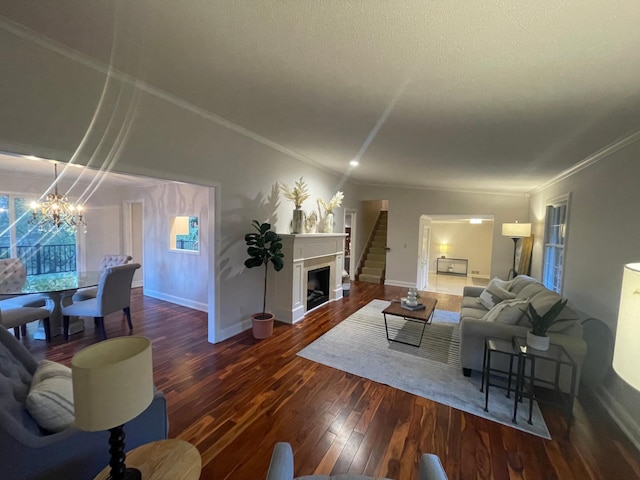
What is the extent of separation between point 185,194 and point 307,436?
448 centimetres

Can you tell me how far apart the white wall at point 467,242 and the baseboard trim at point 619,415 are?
23.8ft

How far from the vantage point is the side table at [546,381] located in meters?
2.16

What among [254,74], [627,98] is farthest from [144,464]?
[627,98]

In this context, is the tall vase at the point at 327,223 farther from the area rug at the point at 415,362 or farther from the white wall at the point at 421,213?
the white wall at the point at 421,213

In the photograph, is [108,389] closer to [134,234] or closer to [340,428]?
[340,428]

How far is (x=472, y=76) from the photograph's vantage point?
1.87 meters

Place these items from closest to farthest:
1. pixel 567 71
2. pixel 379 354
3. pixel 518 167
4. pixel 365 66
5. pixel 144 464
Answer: pixel 144 464 → pixel 567 71 → pixel 365 66 → pixel 379 354 → pixel 518 167

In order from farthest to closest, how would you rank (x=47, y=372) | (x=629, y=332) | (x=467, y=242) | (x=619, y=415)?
(x=467, y=242) < (x=619, y=415) < (x=47, y=372) < (x=629, y=332)

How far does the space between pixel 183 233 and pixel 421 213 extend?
222 inches

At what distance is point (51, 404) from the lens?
1254 millimetres

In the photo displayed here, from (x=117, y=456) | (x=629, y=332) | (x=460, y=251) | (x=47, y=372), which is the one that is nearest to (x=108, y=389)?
(x=117, y=456)

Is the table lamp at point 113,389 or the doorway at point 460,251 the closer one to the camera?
the table lamp at point 113,389

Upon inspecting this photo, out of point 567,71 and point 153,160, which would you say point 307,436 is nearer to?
point 153,160

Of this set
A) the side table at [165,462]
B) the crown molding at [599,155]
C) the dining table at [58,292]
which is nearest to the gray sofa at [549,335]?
the crown molding at [599,155]
